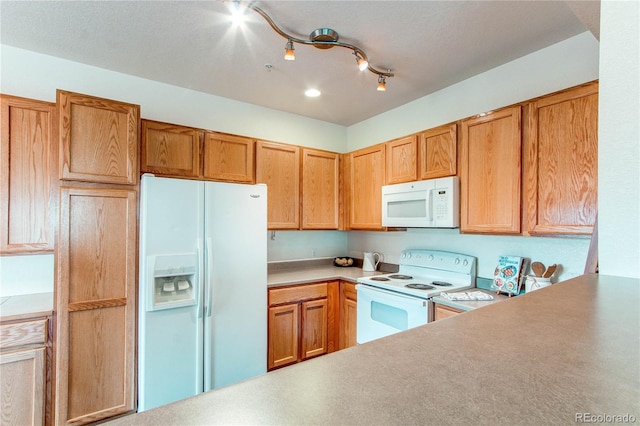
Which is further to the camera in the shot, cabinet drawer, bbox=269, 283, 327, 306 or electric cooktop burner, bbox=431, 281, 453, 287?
cabinet drawer, bbox=269, 283, 327, 306

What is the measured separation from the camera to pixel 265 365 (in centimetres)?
254

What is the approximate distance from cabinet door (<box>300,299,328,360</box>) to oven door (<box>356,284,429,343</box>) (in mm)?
373

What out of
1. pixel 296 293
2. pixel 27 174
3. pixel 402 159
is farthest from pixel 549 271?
pixel 27 174

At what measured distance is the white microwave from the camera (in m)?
2.38

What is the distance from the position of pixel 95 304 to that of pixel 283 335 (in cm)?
146

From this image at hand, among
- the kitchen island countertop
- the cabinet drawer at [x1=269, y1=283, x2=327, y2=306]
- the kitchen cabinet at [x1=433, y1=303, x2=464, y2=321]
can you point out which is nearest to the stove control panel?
the kitchen cabinet at [x1=433, y1=303, x2=464, y2=321]

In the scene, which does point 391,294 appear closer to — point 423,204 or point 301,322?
point 423,204

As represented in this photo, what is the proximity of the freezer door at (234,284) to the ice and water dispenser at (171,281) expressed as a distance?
0.11 m

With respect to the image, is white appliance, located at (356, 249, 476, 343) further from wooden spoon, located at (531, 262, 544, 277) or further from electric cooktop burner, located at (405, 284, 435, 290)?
wooden spoon, located at (531, 262, 544, 277)

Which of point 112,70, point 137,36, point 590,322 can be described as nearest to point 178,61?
point 137,36

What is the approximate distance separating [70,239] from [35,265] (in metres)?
0.62

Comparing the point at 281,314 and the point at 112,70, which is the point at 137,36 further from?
the point at 281,314

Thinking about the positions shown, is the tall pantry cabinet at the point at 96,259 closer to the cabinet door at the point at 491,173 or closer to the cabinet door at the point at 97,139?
the cabinet door at the point at 97,139

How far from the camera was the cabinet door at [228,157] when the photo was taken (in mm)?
2721
